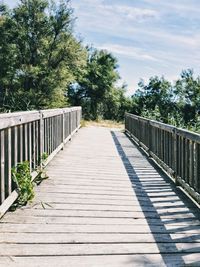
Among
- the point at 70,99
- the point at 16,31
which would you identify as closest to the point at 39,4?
the point at 16,31

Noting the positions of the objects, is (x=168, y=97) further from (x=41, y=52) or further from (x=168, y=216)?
(x=168, y=216)

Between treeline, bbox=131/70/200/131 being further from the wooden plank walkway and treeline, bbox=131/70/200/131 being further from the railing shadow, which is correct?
the wooden plank walkway

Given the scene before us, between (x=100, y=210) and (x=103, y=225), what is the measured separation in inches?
18.9

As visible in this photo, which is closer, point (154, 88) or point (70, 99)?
point (70, 99)

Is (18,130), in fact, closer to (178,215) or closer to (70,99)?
(178,215)

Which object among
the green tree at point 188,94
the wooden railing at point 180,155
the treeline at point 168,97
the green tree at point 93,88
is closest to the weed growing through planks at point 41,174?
the wooden railing at point 180,155

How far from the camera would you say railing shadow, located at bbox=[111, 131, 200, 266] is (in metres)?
2.93

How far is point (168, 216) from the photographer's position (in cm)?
385

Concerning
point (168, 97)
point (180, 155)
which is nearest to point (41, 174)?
point (180, 155)

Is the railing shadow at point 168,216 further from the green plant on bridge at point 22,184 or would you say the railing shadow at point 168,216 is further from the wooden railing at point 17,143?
the wooden railing at point 17,143

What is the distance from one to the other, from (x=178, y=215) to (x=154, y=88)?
116 ft

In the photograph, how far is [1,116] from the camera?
3.34 metres

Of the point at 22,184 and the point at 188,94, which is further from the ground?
the point at 188,94

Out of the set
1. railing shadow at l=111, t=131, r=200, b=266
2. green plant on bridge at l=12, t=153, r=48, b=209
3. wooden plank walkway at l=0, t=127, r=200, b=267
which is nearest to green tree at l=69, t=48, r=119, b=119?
railing shadow at l=111, t=131, r=200, b=266
